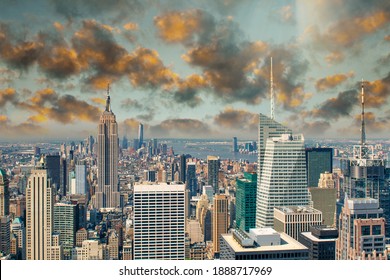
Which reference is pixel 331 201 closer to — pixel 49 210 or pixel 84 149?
pixel 84 149

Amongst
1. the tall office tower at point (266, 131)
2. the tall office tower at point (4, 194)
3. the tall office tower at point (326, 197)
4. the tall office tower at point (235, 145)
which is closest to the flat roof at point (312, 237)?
the tall office tower at point (326, 197)

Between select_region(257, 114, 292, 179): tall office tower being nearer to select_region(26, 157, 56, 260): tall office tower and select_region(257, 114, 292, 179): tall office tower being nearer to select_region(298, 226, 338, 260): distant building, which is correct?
select_region(298, 226, 338, 260): distant building

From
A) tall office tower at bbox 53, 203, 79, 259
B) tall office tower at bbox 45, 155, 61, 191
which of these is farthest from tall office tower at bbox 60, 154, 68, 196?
tall office tower at bbox 53, 203, 79, 259

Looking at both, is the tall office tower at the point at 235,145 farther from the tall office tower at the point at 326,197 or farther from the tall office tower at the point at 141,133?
the tall office tower at the point at 326,197

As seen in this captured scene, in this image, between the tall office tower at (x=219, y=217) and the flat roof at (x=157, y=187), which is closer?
the tall office tower at (x=219, y=217)

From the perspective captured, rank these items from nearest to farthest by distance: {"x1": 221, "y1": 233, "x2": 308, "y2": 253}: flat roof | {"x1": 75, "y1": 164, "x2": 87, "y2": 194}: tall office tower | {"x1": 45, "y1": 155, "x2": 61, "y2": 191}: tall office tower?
{"x1": 221, "y1": 233, "x2": 308, "y2": 253}: flat roof < {"x1": 45, "y1": 155, "x2": 61, "y2": 191}: tall office tower < {"x1": 75, "y1": 164, "x2": 87, "y2": 194}: tall office tower
